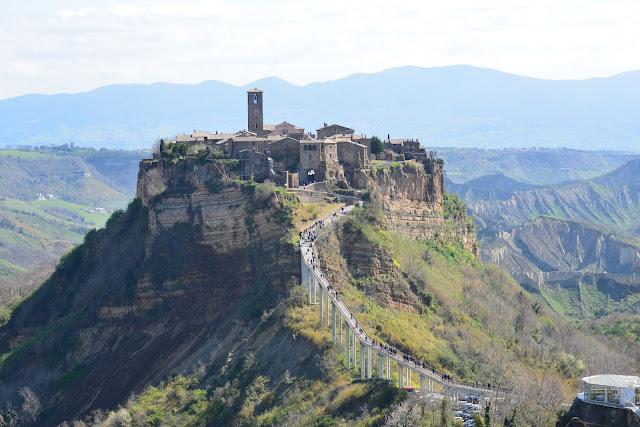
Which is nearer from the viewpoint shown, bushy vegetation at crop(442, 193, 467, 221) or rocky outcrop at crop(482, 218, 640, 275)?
bushy vegetation at crop(442, 193, 467, 221)

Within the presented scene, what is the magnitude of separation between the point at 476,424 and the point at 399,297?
2842cm

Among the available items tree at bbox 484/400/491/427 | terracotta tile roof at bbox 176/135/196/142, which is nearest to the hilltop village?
terracotta tile roof at bbox 176/135/196/142

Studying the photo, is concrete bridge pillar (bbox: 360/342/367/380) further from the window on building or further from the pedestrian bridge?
the window on building

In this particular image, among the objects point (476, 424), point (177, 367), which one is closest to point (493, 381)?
point (476, 424)

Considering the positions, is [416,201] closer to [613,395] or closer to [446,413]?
[446,413]

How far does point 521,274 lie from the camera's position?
13138cm

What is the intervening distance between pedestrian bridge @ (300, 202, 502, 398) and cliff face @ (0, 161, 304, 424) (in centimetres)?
314

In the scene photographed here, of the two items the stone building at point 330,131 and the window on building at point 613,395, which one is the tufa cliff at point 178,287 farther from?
the window on building at point 613,395

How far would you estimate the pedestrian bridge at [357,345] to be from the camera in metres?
49.2

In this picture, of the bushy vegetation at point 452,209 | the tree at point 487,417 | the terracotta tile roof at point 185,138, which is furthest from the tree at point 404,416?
the bushy vegetation at point 452,209

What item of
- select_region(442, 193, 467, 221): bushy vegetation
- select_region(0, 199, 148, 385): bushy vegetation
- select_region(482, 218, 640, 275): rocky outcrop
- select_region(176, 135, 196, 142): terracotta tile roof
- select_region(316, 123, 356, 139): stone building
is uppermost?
select_region(316, 123, 356, 139): stone building

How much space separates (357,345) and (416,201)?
108 feet

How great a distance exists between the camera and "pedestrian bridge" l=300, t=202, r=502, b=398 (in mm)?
49156

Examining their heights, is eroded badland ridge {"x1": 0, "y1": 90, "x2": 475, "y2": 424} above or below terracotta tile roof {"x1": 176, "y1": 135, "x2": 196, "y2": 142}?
below
